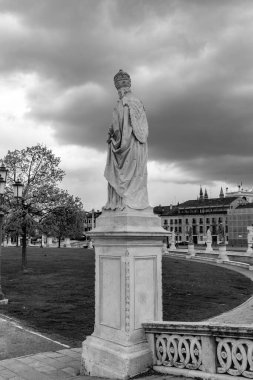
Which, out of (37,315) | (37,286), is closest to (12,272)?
(37,286)

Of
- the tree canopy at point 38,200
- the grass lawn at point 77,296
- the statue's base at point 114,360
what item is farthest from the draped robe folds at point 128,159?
the tree canopy at point 38,200

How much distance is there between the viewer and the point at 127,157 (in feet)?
23.5

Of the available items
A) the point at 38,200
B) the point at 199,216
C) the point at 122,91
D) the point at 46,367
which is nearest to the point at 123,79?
the point at 122,91

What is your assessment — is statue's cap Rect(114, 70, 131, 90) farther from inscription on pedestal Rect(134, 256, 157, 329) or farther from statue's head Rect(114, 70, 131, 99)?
inscription on pedestal Rect(134, 256, 157, 329)

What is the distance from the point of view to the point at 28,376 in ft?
22.5

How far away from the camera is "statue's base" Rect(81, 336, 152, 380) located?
6309 mm

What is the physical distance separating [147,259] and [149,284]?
0.42m

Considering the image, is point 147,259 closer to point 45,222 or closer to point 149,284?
point 149,284

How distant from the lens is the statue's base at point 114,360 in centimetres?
631

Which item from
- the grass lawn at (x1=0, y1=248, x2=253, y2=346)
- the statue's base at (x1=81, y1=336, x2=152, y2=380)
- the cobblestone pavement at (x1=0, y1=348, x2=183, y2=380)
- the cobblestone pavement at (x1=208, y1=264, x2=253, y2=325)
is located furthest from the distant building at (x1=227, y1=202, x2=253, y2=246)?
the statue's base at (x1=81, y1=336, x2=152, y2=380)

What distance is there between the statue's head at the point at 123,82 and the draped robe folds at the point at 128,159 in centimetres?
20

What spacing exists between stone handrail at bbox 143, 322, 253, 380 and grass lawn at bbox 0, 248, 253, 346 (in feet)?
13.4

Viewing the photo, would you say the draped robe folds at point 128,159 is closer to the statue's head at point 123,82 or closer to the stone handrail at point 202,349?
the statue's head at point 123,82

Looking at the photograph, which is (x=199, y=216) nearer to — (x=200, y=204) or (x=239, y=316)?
(x=200, y=204)
